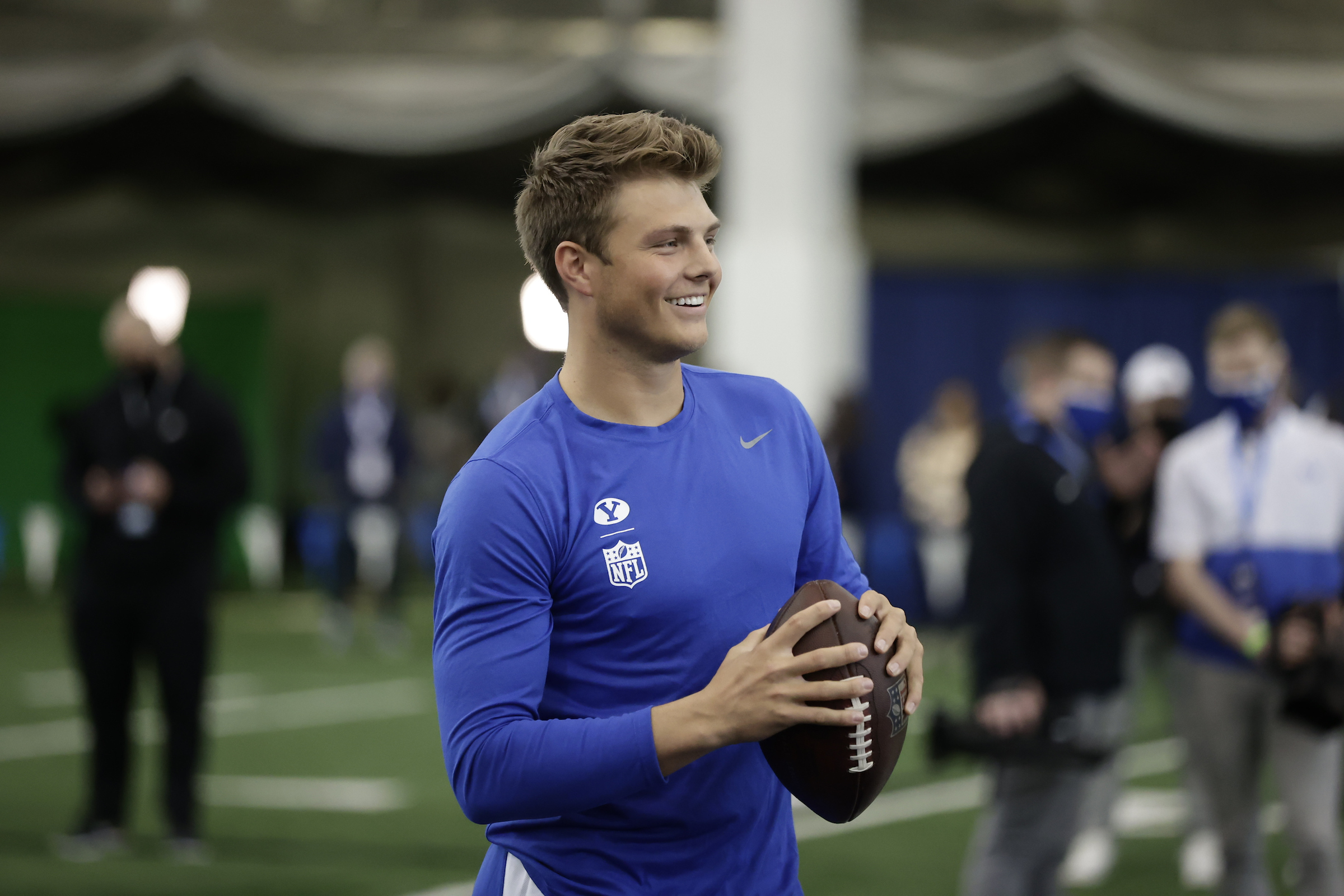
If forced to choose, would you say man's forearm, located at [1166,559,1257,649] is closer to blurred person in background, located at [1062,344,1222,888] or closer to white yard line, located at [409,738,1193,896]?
blurred person in background, located at [1062,344,1222,888]

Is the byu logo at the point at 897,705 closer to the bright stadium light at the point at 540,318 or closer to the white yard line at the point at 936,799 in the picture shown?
the white yard line at the point at 936,799

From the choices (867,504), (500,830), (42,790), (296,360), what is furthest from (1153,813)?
(296,360)

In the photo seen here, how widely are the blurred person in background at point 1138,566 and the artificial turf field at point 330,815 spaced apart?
16 centimetres

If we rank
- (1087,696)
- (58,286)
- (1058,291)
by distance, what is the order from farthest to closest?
(58,286) → (1058,291) → (1087,696)

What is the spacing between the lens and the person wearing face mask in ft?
18.1

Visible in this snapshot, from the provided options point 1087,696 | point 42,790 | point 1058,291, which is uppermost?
point 1058,291

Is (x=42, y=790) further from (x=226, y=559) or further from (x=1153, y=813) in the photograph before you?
(x=226, y=559)

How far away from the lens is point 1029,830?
17.5 ft

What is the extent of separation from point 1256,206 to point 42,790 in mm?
15533

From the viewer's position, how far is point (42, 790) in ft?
28.5

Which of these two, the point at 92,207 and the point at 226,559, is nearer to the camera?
the point at 226,559

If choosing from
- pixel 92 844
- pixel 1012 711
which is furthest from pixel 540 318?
pixel 1012 711

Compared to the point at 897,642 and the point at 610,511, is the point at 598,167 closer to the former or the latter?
the point at 610,511

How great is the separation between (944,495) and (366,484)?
17.8ft
